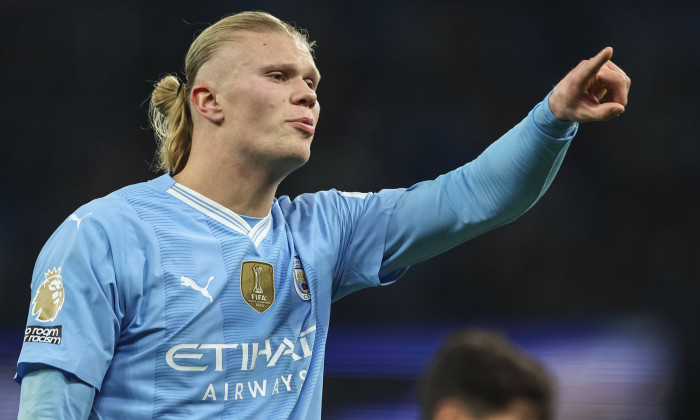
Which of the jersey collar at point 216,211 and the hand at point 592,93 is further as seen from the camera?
the jersey collar at point 216,211

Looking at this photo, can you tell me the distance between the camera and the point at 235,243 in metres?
Answer: 2.66

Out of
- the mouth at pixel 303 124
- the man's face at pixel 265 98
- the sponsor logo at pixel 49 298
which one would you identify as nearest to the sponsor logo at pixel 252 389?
the sponsor logo at pixel 49 298

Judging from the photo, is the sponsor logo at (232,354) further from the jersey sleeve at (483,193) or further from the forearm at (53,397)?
the jersey sleeve at (483,193)

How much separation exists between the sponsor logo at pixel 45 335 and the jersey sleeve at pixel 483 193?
3.33 ft

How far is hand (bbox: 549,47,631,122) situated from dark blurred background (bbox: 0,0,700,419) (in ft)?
12.5

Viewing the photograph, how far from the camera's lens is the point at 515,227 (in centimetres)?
652

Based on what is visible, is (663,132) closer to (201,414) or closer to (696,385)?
(696,385)

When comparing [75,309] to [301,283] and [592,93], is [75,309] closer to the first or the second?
[301,283]

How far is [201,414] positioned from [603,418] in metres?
3.72

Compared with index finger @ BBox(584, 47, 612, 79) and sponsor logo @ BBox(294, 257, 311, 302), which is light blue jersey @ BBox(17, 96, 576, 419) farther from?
index finger @ BBox(584, 47, 612, 79)

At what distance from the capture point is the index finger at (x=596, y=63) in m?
2.27

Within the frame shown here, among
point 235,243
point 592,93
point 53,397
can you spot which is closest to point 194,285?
point 235,243

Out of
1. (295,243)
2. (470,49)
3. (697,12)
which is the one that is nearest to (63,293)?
(295,243)

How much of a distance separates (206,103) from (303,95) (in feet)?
1.07
